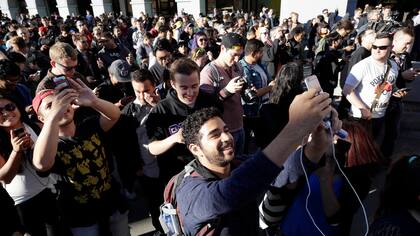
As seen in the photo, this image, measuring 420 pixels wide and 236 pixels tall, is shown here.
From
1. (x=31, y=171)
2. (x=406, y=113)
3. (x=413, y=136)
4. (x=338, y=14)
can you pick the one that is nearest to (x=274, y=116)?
(x=31, y=171)

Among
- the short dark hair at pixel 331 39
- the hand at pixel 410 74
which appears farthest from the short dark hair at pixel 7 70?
the short dark hair at pixel 331 39

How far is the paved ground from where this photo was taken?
3320 mm

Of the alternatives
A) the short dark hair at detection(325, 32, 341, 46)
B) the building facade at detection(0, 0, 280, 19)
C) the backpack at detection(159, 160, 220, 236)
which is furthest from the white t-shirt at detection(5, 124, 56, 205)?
the building facade at detection(0, 0, 280, 19)

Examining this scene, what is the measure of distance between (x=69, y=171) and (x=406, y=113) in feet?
Result: 19.6

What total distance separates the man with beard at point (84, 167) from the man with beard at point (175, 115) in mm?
362

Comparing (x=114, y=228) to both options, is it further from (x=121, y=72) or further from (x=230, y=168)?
(x=121, y=72)

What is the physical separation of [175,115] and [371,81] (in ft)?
7.71

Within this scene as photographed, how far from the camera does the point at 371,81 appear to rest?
3439mm

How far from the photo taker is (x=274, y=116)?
3.08 metres

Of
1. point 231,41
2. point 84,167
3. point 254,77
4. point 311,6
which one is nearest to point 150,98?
point 84,167

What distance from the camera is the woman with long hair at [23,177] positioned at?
6.64 ft

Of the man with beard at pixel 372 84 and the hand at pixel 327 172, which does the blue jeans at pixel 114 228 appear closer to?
the hand at pixel 327 172

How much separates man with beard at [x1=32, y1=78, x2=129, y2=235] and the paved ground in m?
1.10

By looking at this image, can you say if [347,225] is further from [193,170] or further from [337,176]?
[193,170]
